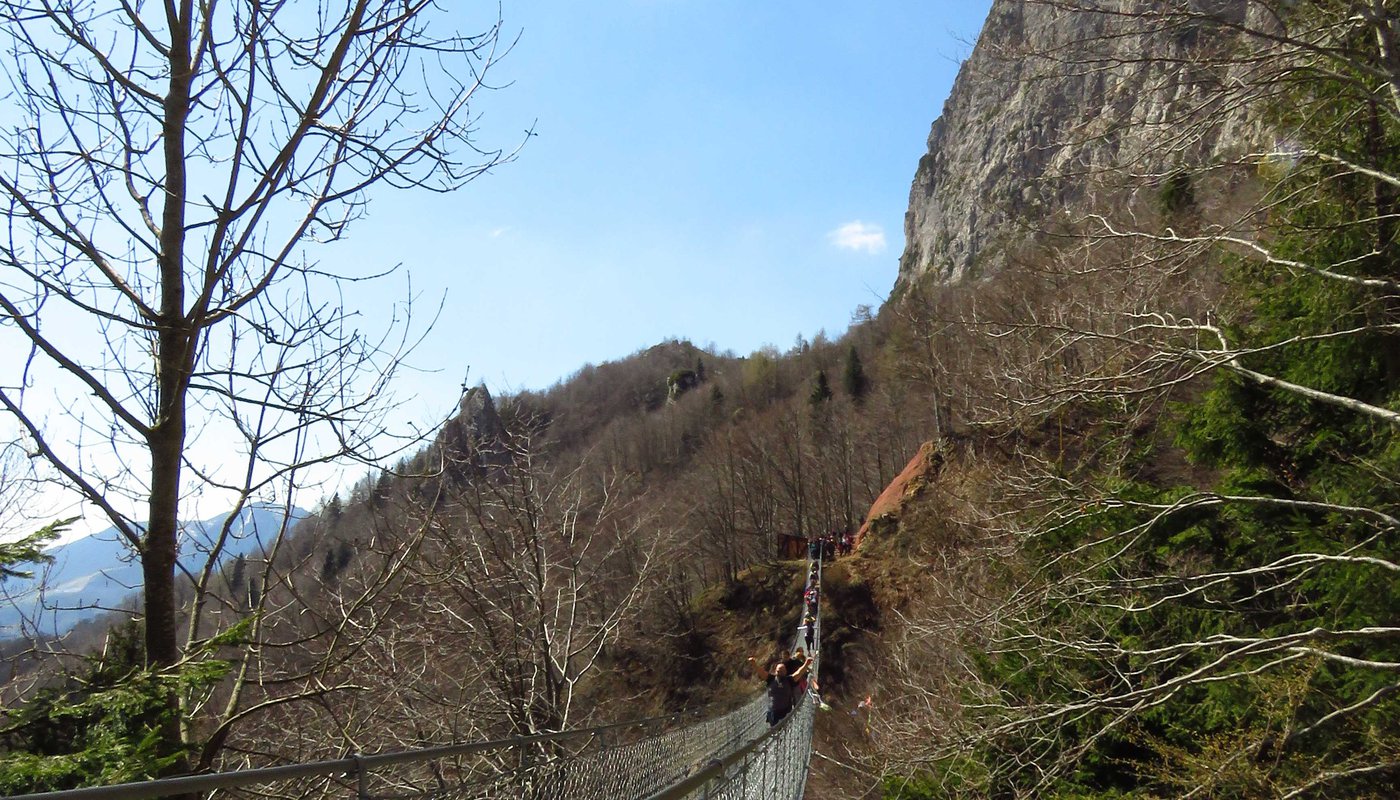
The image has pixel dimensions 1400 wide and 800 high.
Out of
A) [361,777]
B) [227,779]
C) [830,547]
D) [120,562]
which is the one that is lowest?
[830,547]

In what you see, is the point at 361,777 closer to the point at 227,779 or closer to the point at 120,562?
the point at 227,779

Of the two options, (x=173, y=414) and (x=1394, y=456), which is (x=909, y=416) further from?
(x=173, y=414)

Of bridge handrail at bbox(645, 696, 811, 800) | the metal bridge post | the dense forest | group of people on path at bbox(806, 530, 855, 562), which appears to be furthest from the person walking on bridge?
group of people on path at bbox(806, 530, 855, 562)

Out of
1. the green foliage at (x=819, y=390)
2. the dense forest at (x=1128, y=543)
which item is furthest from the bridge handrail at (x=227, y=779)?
the green foliage at (x=819, y=390)

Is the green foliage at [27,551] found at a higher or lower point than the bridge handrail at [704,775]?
higher

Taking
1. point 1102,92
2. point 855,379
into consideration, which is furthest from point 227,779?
point 855,379

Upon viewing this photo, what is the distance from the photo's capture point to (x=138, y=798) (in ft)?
4.93

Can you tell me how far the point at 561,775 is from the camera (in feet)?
12.8

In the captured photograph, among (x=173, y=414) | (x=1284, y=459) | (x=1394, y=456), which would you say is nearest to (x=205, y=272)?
(x=173, y=414)

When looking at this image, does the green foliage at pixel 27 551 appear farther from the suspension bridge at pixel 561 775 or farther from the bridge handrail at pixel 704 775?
the bridge handrail at pixel 704 775

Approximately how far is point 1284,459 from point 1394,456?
2006mm

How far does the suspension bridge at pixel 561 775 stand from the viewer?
1812 millimetres

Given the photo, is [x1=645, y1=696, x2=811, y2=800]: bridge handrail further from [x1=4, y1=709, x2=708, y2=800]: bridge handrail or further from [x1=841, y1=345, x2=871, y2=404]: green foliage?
[x1=841, y1=345, x2=871, y2=404]: green foliage

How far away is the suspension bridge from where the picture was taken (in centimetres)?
181
